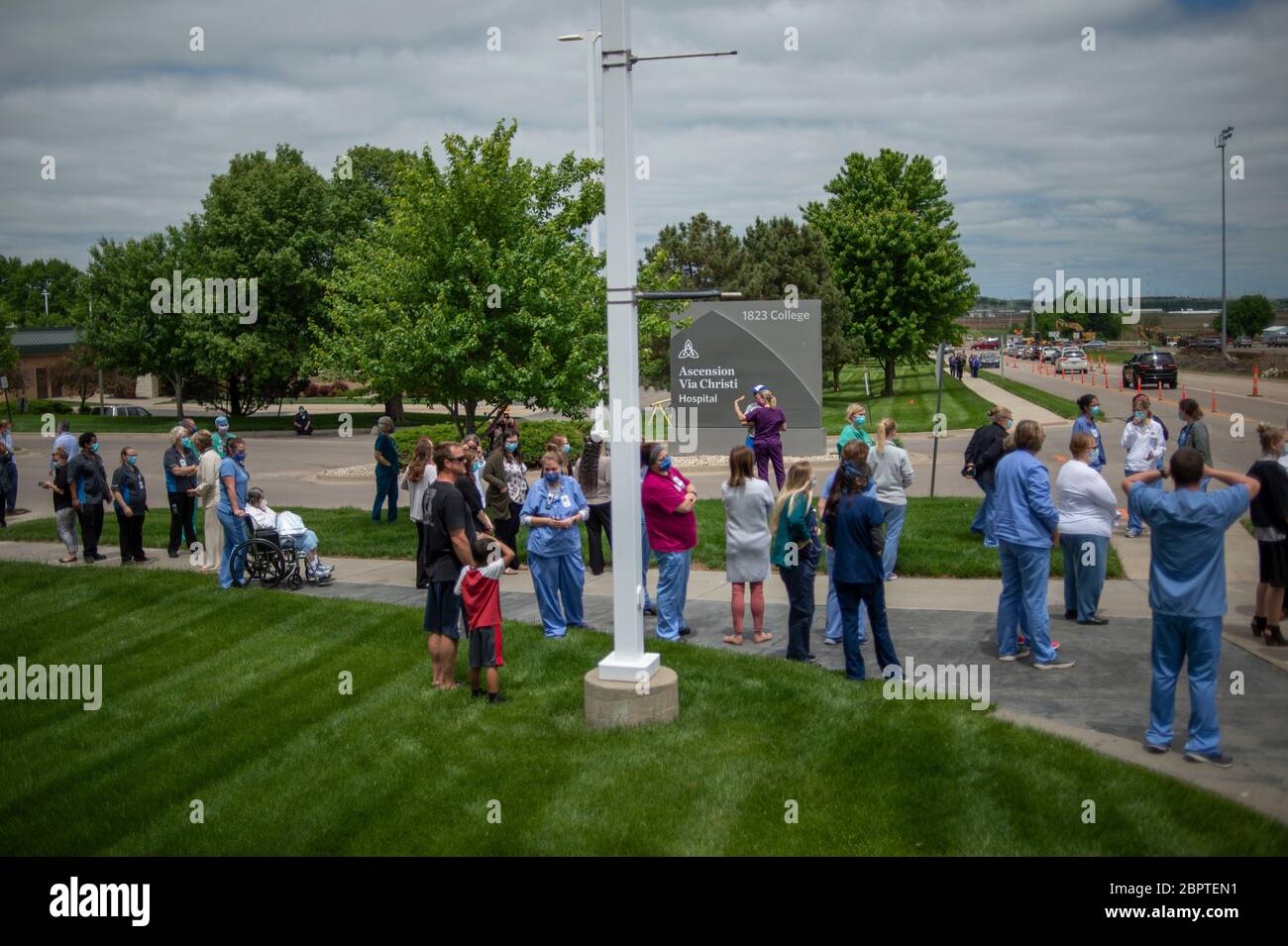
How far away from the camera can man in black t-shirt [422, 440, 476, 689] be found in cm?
854

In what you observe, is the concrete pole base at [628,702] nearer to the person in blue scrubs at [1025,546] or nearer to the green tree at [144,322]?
the person in blue scrubs at [1025,546]

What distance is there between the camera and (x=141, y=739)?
8242mm

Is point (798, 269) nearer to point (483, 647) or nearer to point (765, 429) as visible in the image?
point (765, 429)

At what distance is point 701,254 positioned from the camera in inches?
1795

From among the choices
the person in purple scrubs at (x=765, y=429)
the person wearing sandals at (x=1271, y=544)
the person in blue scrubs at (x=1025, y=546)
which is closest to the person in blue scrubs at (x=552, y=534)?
the person in blue scrubs at (x=1025, y=546)

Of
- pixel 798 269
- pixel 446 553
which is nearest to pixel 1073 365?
pixel 798 269

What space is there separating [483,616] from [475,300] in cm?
1007

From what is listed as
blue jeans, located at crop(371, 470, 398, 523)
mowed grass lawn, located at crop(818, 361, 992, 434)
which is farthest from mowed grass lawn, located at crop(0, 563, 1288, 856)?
mowed grass lawn, located at crop(818, 361, 992, 434)

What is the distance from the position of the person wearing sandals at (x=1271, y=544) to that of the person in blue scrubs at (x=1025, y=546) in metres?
1.88

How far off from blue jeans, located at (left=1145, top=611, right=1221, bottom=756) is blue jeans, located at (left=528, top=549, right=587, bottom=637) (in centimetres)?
523

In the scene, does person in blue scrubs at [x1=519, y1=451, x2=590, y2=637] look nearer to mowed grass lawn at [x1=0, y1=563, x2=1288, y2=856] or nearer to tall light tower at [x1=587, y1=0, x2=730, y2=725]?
mowed grass lawn at [x1=0, y1=563, x2=1288, y2=856]
